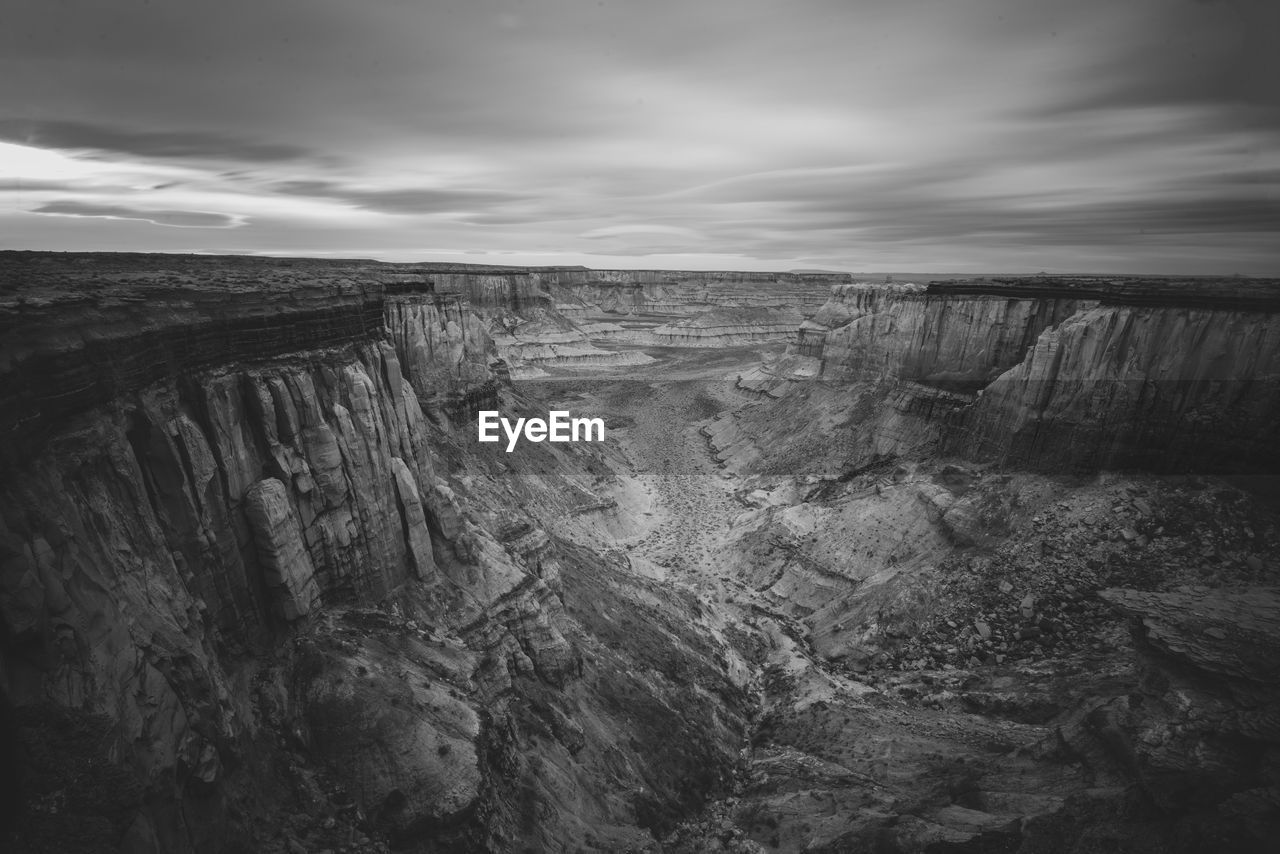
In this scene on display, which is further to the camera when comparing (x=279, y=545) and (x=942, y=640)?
(x=942, y=640)

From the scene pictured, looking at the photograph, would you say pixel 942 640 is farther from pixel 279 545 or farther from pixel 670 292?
pixel 670 292

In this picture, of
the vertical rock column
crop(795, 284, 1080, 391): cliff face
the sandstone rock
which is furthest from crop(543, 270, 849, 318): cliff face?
the vertical rock column

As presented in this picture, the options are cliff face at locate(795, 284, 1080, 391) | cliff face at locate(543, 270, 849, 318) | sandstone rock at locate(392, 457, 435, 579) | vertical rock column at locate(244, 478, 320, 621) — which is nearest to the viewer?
vertical rock column at locate(244, 478, 320, 621)

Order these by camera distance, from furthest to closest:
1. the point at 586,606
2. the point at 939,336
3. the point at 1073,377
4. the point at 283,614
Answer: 1. the point at 939,336
2. the point at 1073,377
3. the point at 586,606
4. the point at 283,614

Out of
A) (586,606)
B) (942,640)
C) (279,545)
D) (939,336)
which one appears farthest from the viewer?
(939,336)

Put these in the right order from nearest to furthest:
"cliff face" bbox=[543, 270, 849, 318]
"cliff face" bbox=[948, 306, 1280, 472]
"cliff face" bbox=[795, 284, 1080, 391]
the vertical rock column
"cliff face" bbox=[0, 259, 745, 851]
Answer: "cliff face" bbox=[0, 259, 745, 851]
the vertical rock column
"cliff face" bbox=[948, 306, 1280, 472]
"cliff face" bbox=[795, 284, 1080, 391]
"cliff face" bbox=[543, 270, 849, 318]

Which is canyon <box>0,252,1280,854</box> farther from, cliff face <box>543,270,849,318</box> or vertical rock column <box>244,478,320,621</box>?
cliff face <box>543,270,849,318</box>

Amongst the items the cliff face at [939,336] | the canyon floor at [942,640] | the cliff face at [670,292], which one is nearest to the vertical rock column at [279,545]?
the canyon floor at [942,640]

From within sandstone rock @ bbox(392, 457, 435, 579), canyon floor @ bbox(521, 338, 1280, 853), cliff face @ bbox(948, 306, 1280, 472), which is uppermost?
cliff face @ bbox(948, 306, 1280, 472)

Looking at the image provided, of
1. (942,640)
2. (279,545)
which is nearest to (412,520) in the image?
(279,545)

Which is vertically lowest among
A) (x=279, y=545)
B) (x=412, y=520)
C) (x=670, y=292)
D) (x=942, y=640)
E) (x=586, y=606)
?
(x=942, y=640)

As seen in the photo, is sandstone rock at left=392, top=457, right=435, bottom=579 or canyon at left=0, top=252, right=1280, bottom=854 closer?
canyon at left=0, top=252, right=1280, bottom=854
